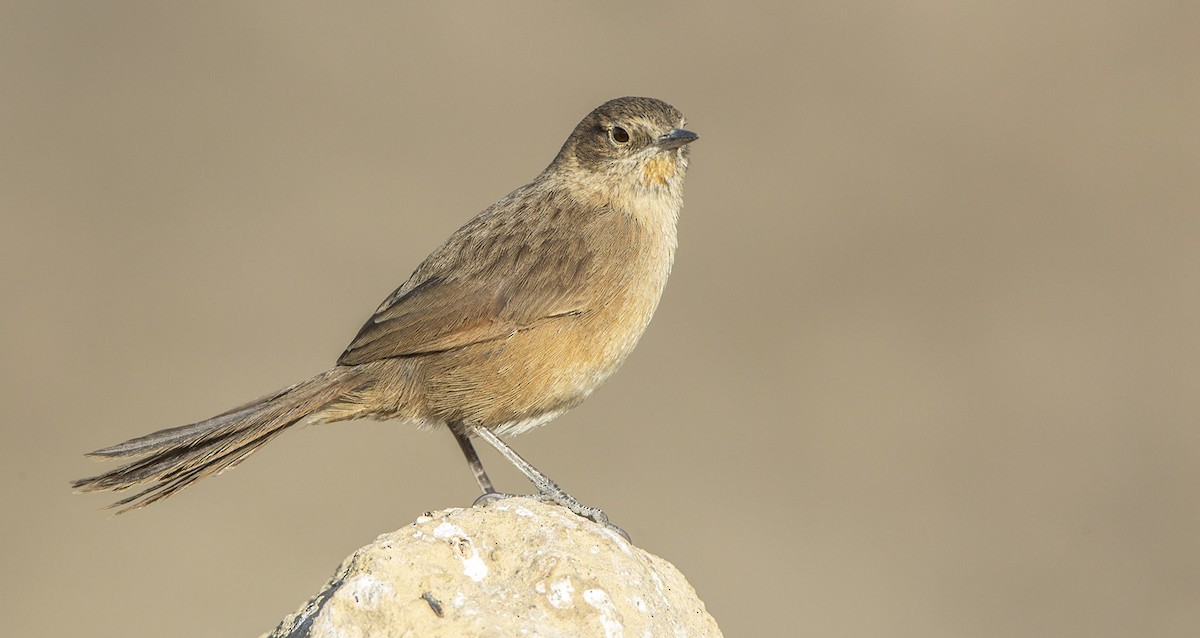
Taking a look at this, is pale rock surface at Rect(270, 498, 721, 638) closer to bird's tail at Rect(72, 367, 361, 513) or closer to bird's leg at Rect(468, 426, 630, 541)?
bird's leg at Rect(468, 426, 630, 541)

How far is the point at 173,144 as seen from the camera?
640 inches

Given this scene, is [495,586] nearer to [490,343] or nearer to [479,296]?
[490,343]

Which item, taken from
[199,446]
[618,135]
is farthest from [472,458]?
[618,135]

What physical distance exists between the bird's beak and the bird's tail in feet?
6.35

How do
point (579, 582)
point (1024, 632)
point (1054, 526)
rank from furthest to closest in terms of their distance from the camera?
point (1054, 526)
point (1024, 632)
point (579, 582)

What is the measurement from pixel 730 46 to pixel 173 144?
643 centimetres

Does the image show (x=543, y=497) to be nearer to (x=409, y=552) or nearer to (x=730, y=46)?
(x=409, y=552)

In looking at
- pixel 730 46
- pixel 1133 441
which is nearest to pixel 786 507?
pixel 1133 441

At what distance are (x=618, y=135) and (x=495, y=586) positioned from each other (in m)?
3.00

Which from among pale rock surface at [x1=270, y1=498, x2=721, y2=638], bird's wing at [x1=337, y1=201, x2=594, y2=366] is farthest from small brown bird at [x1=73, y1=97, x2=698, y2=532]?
pale rock surface at [x1=270, y1=498, x2=721, y2=638]

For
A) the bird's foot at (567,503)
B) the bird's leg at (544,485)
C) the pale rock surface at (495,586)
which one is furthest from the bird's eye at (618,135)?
the pale rock surface at (495,586)

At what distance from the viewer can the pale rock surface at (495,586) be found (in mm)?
4398

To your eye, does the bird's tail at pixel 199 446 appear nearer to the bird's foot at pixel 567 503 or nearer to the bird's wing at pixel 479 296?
the bird's wing at pixel 479 296

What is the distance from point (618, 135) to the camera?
711 centimetres
